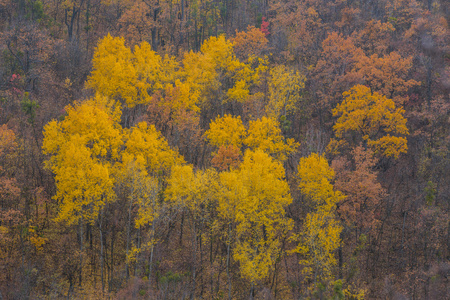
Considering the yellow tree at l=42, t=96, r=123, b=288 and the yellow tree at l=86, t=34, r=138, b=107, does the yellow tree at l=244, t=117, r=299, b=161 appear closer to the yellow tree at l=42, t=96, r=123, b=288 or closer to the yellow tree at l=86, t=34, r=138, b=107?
the yellow tree at l=42, t=96, r=123, b=288

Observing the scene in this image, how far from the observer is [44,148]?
109ft

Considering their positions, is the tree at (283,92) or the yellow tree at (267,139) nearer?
the yellow tree at (267,139)

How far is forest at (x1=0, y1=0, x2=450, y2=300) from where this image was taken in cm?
3084

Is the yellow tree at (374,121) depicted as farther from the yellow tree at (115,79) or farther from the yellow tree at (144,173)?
the yellow tree at (115,79)

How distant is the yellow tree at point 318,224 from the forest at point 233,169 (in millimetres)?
186

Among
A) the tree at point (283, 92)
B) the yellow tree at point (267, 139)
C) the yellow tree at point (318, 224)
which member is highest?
the tree at point (283, 92)

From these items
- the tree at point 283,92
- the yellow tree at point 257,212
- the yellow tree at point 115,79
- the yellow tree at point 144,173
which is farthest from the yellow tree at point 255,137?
the yellow tree at point 115,79

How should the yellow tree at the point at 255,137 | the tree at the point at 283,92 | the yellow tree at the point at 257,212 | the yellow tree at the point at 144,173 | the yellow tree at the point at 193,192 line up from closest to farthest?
the yellow tree at the point at 144,173, the yellow tree at the point at 193,192, the yellow tree at the point at 257,212, the yellow tree at the point at 255,137, the tree at the point at 283,92

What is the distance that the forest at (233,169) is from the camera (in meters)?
30.8

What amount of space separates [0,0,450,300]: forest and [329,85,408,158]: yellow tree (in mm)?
190

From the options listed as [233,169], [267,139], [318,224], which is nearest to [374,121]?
[267,139]

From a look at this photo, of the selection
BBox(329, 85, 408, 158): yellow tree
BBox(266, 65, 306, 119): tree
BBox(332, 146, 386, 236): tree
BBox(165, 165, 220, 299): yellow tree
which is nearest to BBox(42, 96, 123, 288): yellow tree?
BBox(165, 165, 220, 299): yellow tree

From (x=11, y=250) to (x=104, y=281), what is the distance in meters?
8.24

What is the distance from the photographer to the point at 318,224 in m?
31.2
